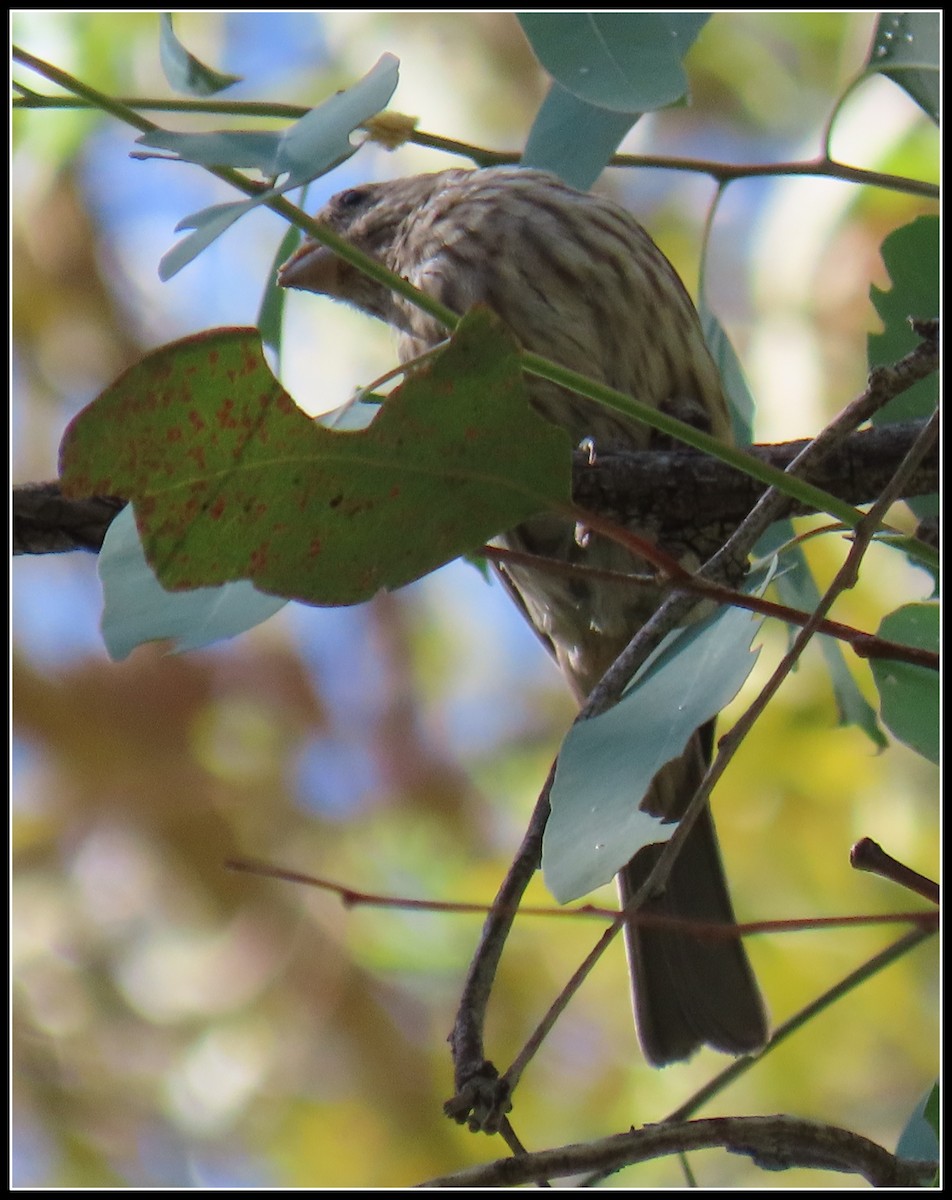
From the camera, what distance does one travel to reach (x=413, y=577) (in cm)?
70

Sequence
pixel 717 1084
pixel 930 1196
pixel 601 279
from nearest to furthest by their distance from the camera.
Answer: pixel 930 1196 → pixel 717 1084 → pixel 601 279

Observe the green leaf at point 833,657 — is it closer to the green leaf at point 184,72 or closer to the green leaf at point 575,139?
the green leaf at point 575,139

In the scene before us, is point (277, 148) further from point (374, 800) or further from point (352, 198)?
point (374, 800)

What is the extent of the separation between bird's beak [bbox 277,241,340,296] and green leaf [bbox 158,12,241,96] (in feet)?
2.84

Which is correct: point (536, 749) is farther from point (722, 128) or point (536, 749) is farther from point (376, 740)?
point (722, 128)

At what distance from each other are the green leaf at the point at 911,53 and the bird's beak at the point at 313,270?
90cm

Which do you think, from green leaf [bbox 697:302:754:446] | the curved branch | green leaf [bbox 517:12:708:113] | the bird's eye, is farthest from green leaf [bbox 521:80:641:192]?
the bird's eye

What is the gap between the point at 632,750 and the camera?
0.78m

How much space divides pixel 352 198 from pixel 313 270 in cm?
26

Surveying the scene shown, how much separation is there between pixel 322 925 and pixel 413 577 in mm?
3091

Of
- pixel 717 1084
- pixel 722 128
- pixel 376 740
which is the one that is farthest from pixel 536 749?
pixel 717 1084

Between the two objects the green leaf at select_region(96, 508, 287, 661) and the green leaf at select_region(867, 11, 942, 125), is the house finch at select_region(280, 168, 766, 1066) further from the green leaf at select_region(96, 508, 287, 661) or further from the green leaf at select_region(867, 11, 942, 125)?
the green leaf at select_region(96, 508, 287, 661)

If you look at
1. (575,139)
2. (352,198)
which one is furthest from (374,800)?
(575,139)

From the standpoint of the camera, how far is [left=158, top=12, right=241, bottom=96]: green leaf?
40.1 inches
